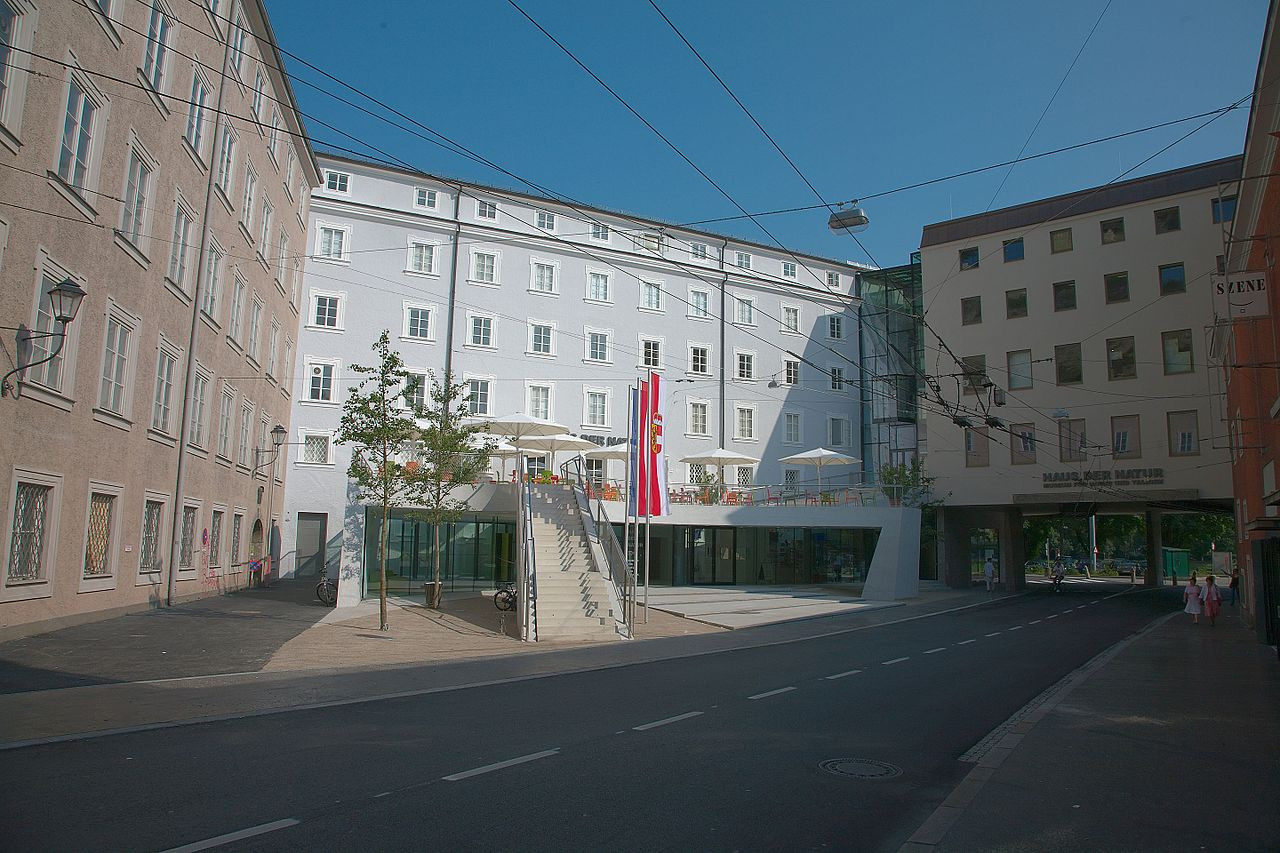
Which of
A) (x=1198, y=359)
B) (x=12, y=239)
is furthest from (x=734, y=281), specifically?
(x=12, y=239)

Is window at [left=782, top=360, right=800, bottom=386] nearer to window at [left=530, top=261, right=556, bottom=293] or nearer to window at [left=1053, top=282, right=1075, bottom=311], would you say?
window at [left=1053, top=282, right=1075, bottom=311]

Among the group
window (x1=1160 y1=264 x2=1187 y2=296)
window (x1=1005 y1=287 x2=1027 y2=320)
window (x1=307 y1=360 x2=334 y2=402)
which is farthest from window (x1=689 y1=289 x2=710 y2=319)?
window (x1=1160 y1=264 x2=1187 y2=296)

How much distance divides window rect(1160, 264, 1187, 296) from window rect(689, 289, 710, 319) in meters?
20.5

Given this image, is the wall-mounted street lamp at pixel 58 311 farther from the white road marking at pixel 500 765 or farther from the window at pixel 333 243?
the window at pixel 333 243

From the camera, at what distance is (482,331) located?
40875 mm

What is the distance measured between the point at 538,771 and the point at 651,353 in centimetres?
3844

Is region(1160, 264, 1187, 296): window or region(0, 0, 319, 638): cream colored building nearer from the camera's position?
region(0, 0, 319, 638): cream colored building

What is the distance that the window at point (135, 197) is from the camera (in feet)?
58.1

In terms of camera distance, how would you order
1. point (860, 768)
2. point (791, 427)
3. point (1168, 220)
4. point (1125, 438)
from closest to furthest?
point (860, 768)
point (1168, 220)
point (1125, 438)
point (791, 427)

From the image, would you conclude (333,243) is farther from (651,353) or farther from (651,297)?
(651,353)

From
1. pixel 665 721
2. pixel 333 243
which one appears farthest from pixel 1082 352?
pixel 665 721

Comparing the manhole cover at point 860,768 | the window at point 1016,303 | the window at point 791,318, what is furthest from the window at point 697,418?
the manhole cover at point 860,768

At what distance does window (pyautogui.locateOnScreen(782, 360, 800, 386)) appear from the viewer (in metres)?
48.7

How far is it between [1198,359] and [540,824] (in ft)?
129
